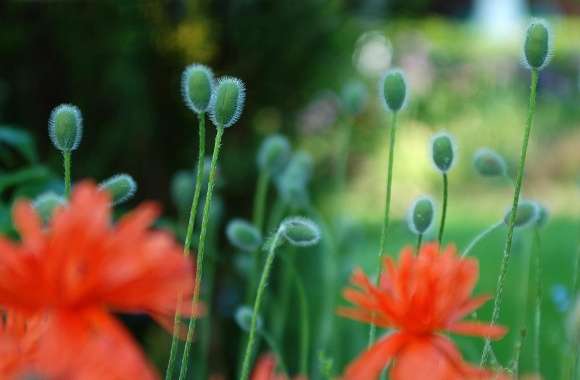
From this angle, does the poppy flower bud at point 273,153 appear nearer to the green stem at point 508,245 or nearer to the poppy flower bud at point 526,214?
the poppy flower bud at point 526,214

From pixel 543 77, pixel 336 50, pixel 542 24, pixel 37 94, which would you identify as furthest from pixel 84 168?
pixel 543 77

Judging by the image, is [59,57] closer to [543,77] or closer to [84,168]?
[84,168]

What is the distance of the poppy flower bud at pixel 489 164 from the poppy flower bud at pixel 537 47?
448 millimetres

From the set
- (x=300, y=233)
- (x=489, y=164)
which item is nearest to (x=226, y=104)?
(x=300, y=233)

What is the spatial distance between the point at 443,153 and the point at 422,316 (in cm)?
63

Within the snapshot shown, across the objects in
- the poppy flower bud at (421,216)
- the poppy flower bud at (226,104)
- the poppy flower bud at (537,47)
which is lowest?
the poppy flower bud at (421,216)

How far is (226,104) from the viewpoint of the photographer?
111 centimetres

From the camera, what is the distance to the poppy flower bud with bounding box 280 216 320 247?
1160mm

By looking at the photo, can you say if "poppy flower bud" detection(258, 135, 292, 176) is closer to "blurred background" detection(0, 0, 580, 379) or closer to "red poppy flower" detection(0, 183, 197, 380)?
"blurred background" detection(0, 0, 580, 379)

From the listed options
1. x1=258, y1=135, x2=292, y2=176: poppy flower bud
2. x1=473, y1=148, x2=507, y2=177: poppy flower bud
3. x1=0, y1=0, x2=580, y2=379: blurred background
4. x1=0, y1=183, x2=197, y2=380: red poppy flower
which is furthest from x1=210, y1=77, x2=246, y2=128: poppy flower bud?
x1=0, y1=0, x2=580, y2=379: blurred background

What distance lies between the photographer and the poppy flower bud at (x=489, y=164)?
167 cm

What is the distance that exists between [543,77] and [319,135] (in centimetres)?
770

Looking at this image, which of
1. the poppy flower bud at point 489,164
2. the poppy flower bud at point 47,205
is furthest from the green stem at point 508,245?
the poppy flower bud at point 489,164

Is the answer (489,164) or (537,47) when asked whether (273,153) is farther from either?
(537,47)
